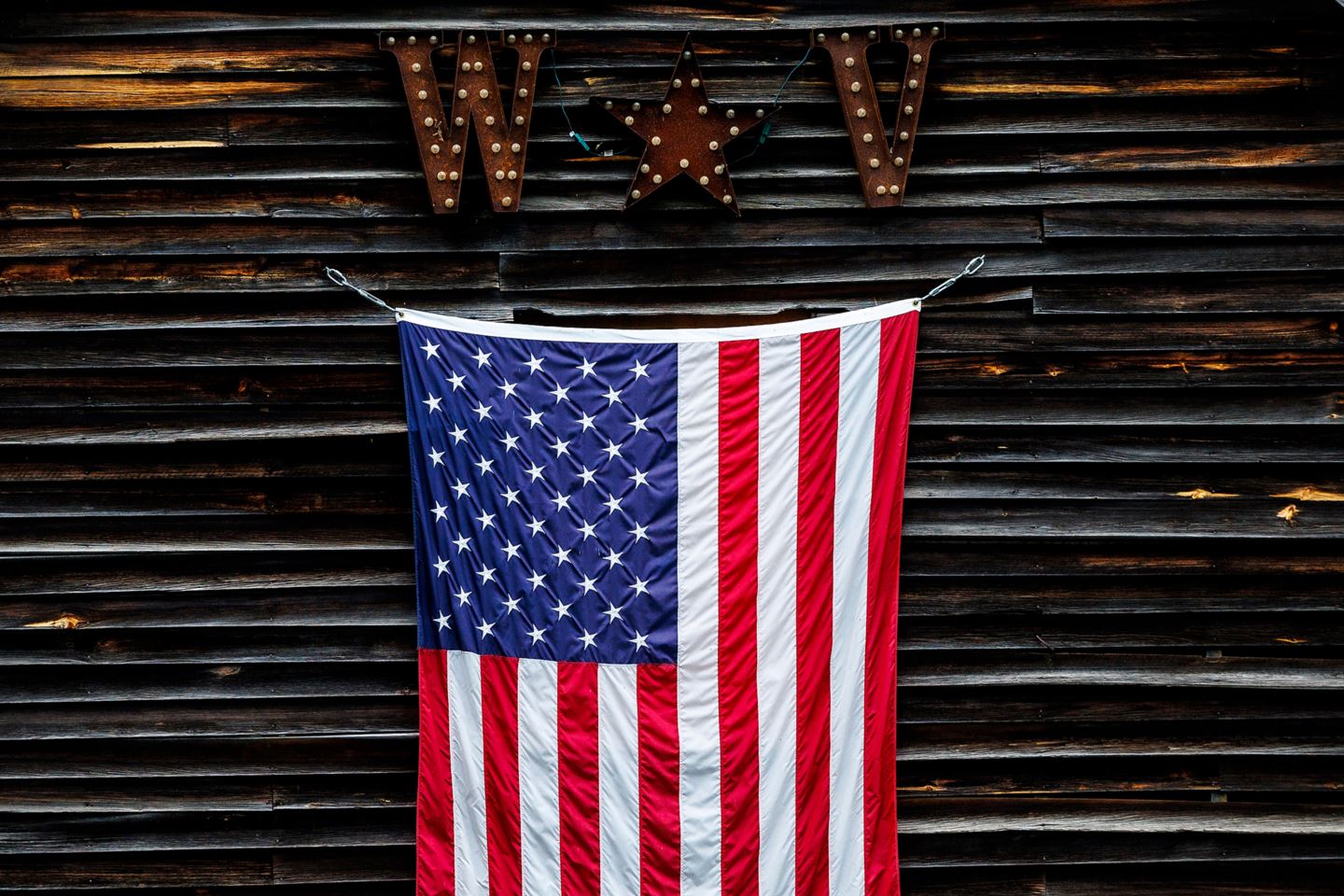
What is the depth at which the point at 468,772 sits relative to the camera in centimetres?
432

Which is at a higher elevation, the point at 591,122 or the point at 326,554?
the point at 591,122

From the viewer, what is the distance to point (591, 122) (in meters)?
4.50

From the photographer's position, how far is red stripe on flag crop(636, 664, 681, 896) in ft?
14.0

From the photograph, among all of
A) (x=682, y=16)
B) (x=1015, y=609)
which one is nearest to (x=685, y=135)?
(x=682, y=16)

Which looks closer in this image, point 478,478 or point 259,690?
point 478,478

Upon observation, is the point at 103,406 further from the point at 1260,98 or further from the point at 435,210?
the point at 1260,98

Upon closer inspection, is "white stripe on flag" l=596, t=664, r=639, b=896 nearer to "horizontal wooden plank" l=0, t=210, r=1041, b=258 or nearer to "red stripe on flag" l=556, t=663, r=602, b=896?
"red stripe on flag" l=556, t=663, r=602, b=896

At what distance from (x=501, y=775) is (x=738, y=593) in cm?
119

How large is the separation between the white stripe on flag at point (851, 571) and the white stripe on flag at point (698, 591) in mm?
477

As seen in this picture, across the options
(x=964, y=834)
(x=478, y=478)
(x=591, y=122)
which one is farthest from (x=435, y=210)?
(x=964, y=834)

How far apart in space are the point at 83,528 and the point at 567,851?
243 centimetres

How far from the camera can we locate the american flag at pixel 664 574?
14.0 ft

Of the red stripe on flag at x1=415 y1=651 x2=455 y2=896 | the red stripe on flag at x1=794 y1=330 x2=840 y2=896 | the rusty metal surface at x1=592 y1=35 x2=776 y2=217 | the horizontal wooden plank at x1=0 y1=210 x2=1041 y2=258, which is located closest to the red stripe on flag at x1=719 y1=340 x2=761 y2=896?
the red stripe on flag at x1=794 y1=330 x2=840 y2=896

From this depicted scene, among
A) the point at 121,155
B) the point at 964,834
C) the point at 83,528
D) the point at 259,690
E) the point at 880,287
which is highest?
the point at 121,155
